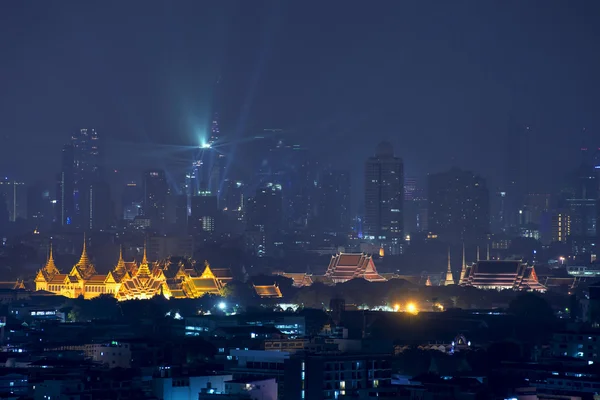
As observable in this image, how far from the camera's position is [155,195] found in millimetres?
156625

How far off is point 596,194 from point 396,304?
69.3 metres

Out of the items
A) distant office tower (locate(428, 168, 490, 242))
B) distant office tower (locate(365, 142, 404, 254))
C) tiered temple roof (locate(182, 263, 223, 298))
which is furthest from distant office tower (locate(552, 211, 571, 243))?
tiered temple roof (locate(182, 263, 223, 298))

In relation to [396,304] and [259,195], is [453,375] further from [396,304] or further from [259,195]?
[259,195]

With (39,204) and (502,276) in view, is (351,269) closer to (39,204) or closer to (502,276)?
(502,276)

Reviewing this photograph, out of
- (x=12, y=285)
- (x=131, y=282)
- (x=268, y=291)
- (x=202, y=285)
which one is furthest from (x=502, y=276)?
(x=12, y=285)

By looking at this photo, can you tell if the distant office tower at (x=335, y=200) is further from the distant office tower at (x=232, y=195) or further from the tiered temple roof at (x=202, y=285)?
the tiered temple roof at (x=202, y=285)

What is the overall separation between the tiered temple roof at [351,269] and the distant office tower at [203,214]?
91.5 ft

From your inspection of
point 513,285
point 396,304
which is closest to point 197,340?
point 396,304

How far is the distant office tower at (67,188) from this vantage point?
153875 millimetres

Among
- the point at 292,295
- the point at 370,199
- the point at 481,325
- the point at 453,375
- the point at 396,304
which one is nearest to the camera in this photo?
the point at 453,375

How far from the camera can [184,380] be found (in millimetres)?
51469

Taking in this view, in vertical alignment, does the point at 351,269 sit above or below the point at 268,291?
above

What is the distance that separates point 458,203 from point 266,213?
12321 mm

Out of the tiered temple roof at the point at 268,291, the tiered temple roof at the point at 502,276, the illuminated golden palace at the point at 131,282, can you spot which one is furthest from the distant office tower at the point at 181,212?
the tiered temple roof at the point at 268,291
